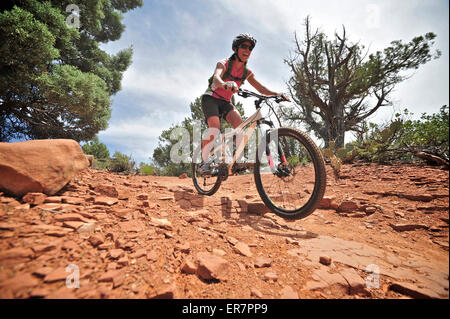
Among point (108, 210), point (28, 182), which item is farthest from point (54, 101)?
point (108, 210)

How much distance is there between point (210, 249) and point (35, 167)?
179 centimetres

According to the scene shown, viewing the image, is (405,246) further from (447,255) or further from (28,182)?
(28,182)

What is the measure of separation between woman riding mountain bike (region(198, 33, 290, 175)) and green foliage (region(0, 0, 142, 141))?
24.6 ft

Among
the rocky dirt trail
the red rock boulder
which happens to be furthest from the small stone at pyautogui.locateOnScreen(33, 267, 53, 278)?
the red rock boulder

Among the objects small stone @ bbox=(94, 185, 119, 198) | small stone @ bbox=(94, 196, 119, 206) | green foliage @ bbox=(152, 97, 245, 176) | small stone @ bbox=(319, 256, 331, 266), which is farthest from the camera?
green foliage @ bbox=(152, 97, 245, 176)

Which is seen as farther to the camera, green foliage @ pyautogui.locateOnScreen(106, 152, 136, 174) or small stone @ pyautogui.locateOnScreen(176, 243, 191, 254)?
green foliage @ pyautogui.locateOnScreen(106, 152, 136, 174)

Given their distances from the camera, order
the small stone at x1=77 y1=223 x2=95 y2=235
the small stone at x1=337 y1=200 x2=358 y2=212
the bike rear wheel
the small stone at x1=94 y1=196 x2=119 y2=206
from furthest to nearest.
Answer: the small stone at x1=337 y1=200 x2=358 y2=212 < the bike rear wheel < the small stone at x1=94 y1=196 x2=119 y2=206 < the small stone at x1=77 y1=223 x2=95 y2=235

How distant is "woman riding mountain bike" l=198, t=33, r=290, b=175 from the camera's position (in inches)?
109

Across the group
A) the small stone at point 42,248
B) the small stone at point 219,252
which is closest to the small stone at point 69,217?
the small stone at point 42,248

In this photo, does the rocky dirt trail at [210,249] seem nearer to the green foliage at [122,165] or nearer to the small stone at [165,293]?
the small stone at [165,293]

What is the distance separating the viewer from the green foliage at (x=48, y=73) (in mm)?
5781

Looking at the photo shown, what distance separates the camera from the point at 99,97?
8188 mm

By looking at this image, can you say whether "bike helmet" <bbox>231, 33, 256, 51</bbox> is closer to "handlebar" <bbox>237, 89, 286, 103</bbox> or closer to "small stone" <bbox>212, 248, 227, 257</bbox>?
"handlebar" <bbox>237, 89, 286, 103</bbox>

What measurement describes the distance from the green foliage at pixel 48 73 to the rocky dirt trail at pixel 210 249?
7529 millimetres
